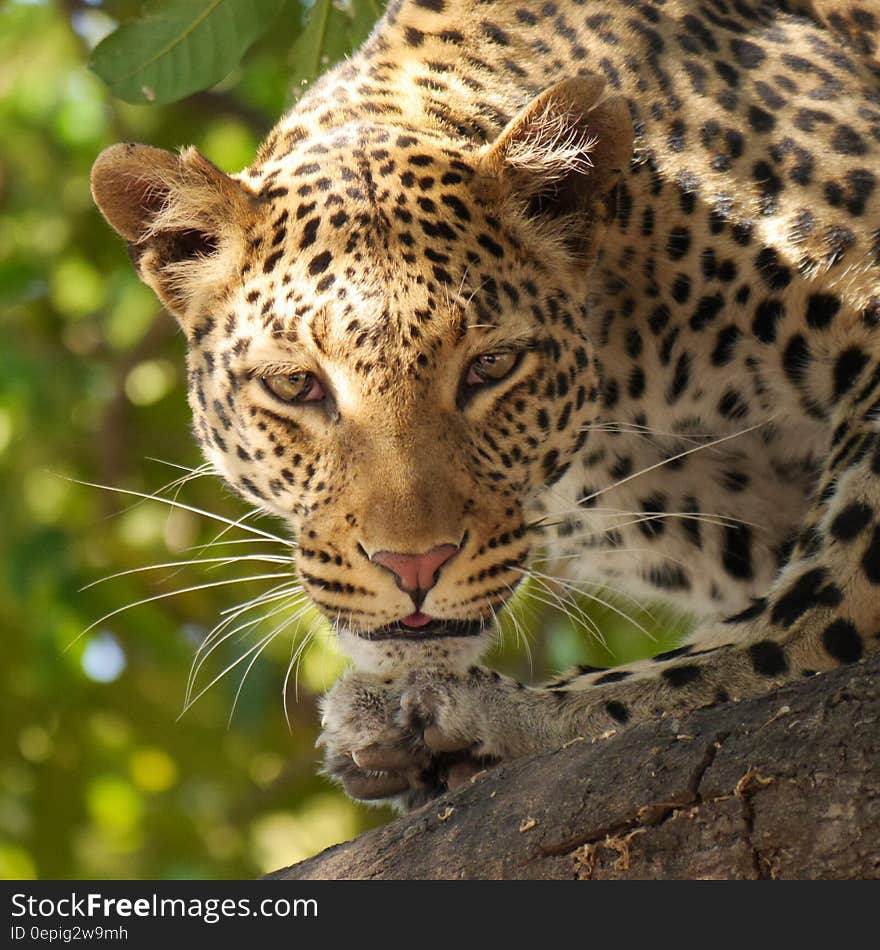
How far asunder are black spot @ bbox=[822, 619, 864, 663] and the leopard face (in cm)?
103

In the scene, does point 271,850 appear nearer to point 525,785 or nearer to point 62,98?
point 62,98

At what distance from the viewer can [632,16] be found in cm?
612

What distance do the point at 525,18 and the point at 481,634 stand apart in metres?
2.42

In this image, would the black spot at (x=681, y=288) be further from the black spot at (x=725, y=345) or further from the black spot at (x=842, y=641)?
the black spot at (x=842, y=641)

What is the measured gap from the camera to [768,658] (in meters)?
4.90

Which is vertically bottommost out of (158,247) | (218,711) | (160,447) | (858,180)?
(218,711)

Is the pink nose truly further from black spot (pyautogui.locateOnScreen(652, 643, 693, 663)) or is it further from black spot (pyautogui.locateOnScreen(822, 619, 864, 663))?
black spot (pyautogui.locateOnScreen(822, 619, 864, 663))

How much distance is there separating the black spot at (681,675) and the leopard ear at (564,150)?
162 cm

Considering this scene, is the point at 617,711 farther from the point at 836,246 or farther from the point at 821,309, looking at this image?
the point at 836,246

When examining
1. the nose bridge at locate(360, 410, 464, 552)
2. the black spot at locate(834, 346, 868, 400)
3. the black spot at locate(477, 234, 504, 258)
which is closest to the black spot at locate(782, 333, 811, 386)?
the black spot at locate(834, 346, 868, 400)

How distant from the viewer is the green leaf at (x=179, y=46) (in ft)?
19.4

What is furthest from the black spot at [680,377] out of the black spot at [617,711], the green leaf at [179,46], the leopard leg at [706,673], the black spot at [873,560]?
the green leaf at [179,46]
